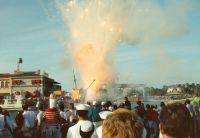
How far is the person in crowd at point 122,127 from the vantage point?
142 inches

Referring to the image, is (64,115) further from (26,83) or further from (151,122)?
(26,83)

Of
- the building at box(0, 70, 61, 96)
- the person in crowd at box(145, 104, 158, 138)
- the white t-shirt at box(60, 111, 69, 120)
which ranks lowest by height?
the person in crowd at box(145, 104, 158, 138)

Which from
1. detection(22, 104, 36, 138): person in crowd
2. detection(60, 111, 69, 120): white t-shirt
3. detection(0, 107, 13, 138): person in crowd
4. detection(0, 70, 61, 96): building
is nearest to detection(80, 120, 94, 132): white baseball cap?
detection(0, 107, 13, 138): person in crowd

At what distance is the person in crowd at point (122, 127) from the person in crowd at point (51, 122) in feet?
26.6

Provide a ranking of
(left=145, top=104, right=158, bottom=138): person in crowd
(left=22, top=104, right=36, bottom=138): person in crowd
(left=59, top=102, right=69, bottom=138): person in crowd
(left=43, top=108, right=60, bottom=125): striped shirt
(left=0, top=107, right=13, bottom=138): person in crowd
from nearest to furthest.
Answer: (left=0, top=107, right=13, bottom=138): person in crowd < (left=43, top=108, right=60, bottom=125): striped shirt < (left=22, top=104, right=36, bottom=138): person in crowd < (left=59, top=102, right=69, bottom=138): person in crowd < (left=145, top=104, right=158, bottom=138): person in crowd

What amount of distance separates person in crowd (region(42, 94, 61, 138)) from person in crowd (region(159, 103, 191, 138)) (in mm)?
8170

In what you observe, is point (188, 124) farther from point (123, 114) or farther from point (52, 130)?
point (52, 130)

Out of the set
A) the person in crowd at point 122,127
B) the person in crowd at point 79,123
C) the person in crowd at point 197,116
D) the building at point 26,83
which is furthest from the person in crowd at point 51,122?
the building at point 26,83

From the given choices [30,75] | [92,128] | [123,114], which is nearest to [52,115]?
[92,128]

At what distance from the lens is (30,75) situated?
106875mm

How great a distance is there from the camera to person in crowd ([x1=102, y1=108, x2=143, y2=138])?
3613mm

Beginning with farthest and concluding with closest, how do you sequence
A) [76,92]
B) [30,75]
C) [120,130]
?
[30,75]
[76,92]
[120,130]

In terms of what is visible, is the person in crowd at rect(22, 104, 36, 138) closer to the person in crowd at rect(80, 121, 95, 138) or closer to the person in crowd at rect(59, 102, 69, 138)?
the person in crowd at rect(59, 102, 69, 138)

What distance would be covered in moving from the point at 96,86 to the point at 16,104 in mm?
16493
